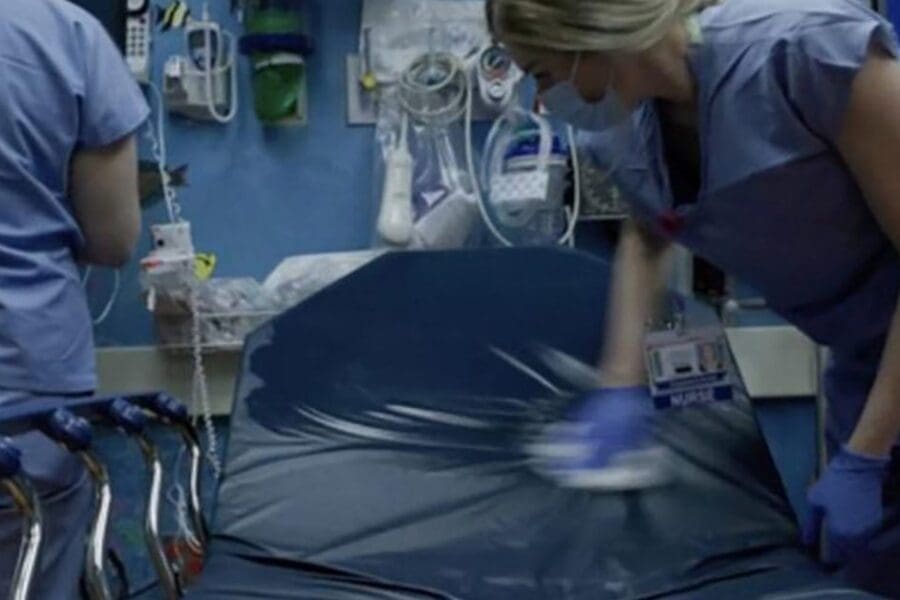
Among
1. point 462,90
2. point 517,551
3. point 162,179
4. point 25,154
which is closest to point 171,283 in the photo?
point 162,179

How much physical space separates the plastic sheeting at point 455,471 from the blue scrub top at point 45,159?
0.35m

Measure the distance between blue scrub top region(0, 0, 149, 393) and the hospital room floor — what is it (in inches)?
36.3

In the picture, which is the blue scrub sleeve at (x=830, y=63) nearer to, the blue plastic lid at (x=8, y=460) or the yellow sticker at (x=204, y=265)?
the blue plastic lid at (x=8, y=460)

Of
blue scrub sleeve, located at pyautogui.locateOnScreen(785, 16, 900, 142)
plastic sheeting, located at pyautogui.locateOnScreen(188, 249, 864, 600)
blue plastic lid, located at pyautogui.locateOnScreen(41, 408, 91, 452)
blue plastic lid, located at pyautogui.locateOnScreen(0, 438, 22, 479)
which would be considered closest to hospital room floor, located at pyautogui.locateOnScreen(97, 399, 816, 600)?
plastic sheeting, located at pyautogui.locateOnScreen(188, 249, 864, 600)

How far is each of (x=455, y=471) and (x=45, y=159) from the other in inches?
28.4

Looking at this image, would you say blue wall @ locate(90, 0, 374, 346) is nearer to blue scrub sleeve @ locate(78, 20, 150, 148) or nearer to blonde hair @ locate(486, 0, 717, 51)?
blue scrub sleeve @ locate(78, 20, 150, 148)

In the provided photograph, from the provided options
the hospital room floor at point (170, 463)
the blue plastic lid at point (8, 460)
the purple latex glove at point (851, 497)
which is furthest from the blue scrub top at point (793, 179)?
the hospital room floor at point (170, 463)

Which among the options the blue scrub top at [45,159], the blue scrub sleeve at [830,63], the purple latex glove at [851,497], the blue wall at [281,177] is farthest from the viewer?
the blue wall at [281,177]

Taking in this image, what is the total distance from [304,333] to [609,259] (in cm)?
69

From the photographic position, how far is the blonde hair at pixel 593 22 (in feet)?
4.76

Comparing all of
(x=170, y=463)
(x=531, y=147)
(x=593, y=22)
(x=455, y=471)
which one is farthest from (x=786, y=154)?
(x=170, y=463)

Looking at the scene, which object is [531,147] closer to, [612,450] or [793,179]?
[612,450]

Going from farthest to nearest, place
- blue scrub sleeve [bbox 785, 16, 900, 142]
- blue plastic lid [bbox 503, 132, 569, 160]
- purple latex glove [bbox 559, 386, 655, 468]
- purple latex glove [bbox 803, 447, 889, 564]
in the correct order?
1. blue plastic lid [bbox 503, 132, 569, 160]
2. purple latex glove [bbox 559, 386, 655, 468]
3. purple latex glove [bbox 803, 447, 889, 564]
4. blue scrub sleeve [bbox 785, 16, 900, 142]

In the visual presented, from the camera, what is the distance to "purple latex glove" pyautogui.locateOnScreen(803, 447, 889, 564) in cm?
147
